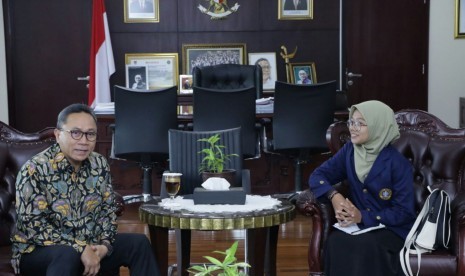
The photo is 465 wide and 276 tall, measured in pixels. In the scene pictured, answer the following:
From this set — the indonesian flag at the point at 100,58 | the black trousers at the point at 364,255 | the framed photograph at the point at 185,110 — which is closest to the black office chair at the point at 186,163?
the black trousers at the point at 364,255

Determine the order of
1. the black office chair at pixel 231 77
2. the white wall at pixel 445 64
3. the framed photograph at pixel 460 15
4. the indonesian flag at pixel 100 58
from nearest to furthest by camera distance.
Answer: the black office chair at pixel 231 77, the indonesian flag at pixel 100 58, the framed photograph at pixel 460 15, the white wall at pixel 445 64

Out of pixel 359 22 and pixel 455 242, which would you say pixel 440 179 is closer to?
pixel 455 242

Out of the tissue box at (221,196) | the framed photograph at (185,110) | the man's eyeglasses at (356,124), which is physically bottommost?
the tissue box at (221,196)

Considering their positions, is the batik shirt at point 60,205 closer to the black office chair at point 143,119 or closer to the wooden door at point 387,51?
the black office chair at point 143,119

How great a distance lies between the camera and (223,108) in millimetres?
5543

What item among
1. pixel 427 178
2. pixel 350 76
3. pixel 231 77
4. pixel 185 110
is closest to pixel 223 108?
pixel 185 110

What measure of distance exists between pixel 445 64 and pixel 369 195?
5217 millimetres

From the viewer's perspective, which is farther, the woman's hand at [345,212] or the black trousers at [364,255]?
the woman's hand at [345,212]

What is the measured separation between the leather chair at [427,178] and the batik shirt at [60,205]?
0.93 metres

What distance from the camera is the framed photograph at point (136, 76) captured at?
8219 millimetres

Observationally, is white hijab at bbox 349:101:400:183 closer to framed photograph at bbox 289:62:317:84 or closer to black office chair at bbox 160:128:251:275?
black office chair at bbox 160:128:251:275

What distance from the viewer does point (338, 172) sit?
11.6 ft

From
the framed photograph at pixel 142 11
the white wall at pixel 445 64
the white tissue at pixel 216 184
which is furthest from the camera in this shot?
the framed photograph at pixel 142 11

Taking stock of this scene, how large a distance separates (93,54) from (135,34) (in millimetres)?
723
